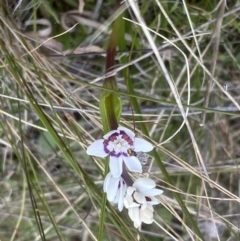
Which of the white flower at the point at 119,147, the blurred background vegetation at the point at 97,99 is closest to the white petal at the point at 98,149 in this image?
the white flower at the point at 119,147

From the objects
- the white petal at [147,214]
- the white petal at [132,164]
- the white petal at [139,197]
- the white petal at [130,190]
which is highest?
the white petal at [132,164]

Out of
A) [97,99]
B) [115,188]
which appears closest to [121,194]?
[115,188]

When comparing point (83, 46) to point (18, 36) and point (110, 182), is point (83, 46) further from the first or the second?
point (110, 182)

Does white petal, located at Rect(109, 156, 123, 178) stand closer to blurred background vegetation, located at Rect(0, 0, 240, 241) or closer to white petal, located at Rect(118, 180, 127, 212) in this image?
white petal, located at Rect(118, 180, 127, 212)

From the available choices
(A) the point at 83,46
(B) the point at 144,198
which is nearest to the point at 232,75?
(A) the point at 83,46

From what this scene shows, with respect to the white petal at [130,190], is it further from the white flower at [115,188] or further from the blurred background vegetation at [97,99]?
the blurred background vegetation at [97,99]

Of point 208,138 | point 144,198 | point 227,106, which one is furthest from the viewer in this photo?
point 208,138
